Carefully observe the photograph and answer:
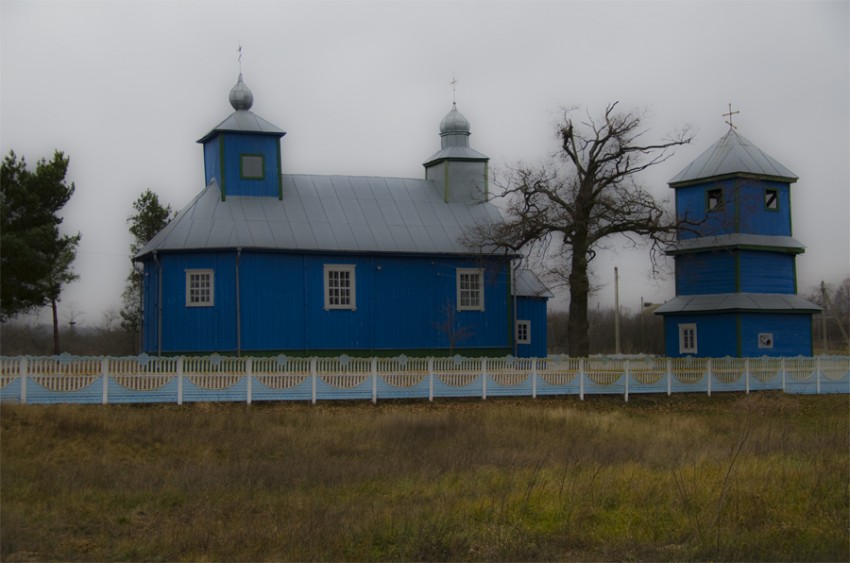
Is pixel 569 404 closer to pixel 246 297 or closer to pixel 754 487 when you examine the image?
pixel 246 297

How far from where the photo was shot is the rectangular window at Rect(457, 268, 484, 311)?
1321 inches

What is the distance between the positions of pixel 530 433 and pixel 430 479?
6423 mm

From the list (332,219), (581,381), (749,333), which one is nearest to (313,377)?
(581,381)

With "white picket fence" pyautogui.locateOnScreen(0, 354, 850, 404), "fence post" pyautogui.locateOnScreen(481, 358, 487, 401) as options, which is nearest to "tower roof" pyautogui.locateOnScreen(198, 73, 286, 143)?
"white picket fence" pyautogui.locateOnScreen(0, 354, 850, 404)

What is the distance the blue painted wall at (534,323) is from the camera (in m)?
38.2

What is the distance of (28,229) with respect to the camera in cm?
3544

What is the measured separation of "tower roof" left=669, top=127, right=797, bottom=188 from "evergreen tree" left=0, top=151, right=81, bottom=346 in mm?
22230

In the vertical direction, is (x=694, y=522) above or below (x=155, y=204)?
below

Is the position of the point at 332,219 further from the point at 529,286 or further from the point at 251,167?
the point at 529,286

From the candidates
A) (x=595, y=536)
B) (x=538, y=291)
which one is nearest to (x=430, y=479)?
(x=595, y=536)

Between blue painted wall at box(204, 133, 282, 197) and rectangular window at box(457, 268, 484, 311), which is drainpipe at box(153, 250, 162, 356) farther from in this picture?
rectangular window at box(457, 268, 484, 311)

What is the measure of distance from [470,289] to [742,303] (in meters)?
9.12

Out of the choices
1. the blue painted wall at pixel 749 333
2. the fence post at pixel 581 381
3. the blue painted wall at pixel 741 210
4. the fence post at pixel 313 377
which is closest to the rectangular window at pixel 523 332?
the blue painted wall at pixel 749 333

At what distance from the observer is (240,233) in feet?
102
